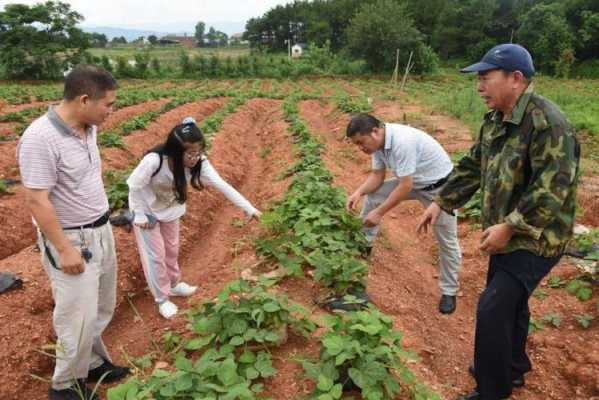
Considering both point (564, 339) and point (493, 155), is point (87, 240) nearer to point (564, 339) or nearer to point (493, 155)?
point (493, 155)

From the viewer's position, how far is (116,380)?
3238mm

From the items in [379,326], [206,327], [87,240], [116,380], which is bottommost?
[116,380]

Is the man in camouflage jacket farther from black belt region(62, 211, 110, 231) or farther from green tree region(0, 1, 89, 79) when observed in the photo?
green tree region(0, 1, 89, 79)

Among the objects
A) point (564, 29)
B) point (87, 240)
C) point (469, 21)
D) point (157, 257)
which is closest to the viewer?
point (87, 240)

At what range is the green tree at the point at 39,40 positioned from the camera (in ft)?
102

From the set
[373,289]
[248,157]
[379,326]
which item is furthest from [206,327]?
[248,157]

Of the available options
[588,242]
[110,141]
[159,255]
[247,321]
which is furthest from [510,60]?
[110,141]

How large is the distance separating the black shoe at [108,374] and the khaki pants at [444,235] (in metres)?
2.43

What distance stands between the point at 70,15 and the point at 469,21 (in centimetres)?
3515

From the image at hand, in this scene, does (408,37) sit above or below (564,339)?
above

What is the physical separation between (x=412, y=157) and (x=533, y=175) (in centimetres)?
142

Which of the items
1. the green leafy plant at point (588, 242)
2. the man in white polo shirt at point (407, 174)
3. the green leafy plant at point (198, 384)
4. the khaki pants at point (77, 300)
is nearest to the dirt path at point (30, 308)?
the khaki pants at point (77, 300)

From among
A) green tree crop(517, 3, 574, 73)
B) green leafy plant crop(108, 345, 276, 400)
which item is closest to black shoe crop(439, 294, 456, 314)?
green leafy plant crop(108, 345, 276, 400)

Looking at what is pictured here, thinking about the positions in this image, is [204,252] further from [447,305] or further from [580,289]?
[580,289]
